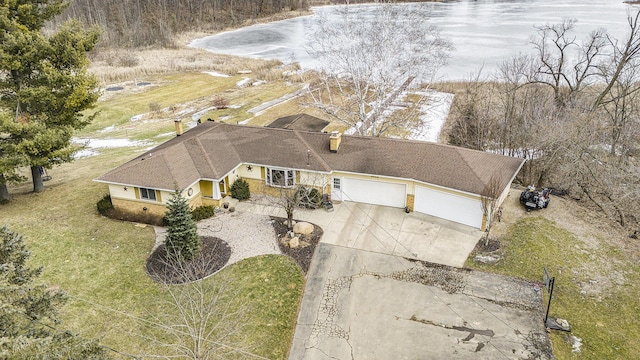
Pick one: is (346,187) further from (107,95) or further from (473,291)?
(107,95)

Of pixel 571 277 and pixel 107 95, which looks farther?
pixel 107 95

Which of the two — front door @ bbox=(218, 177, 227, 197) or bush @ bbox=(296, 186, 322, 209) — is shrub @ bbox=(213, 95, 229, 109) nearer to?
front door @ bbox=(218, 177, 227, 197)

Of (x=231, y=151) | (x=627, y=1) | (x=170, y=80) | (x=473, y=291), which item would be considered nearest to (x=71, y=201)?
(x=231, y=151)

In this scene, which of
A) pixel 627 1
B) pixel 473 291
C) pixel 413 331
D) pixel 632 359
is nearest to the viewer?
pixel 632 359

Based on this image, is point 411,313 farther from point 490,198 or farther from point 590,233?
point 590,233

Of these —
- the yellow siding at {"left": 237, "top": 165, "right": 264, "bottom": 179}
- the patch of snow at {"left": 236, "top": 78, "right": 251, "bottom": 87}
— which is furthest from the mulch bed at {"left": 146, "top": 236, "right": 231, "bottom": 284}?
the patch of snow at {"left": 236, "top": 78, "right": 251, "bottom": 87}

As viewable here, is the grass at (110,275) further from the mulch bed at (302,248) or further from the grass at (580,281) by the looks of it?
the grass at (580,281)
